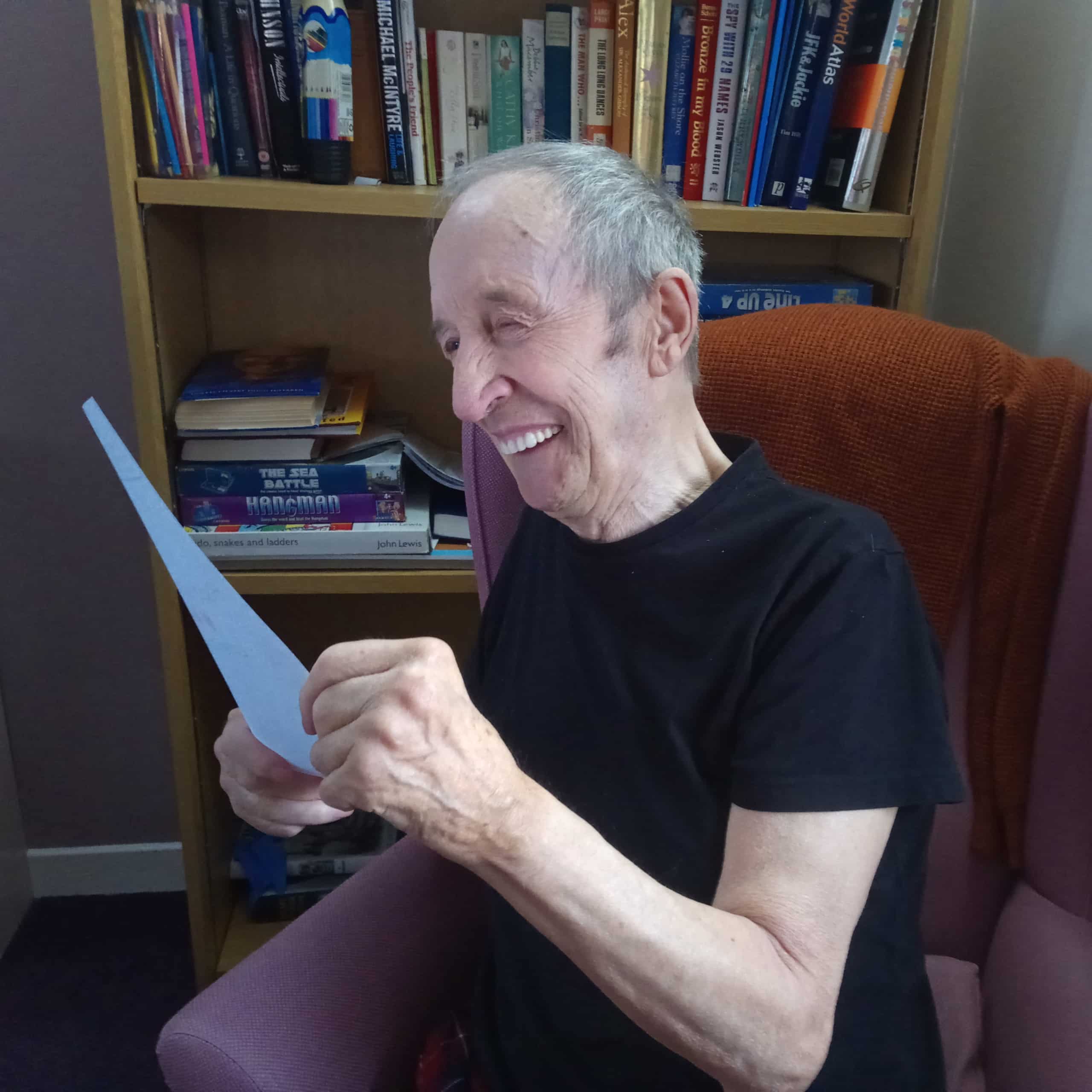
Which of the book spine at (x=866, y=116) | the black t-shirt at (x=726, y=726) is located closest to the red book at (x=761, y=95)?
the book spine at (x=866, y=116)

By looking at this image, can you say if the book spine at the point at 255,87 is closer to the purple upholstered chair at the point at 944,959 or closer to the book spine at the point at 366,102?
the book spine at the point at 366,102

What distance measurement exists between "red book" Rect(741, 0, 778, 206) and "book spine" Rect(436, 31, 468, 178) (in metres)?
0.41

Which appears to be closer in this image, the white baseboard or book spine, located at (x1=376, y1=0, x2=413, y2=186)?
book spine, located at (x1=376, y1=0, x2=413, y2=186)

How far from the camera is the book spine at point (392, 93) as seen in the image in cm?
127

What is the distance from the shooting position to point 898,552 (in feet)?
2.56

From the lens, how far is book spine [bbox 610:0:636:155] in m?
1.29

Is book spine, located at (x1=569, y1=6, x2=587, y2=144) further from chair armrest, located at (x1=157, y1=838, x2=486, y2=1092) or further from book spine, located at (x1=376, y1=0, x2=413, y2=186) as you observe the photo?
chair armrest, located at (x1=157, y1=838, x2=486, y2=1092)

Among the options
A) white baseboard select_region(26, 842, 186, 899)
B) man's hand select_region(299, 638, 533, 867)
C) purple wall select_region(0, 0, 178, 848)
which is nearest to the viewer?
man's hand select_region(299, 638, 533, 867)

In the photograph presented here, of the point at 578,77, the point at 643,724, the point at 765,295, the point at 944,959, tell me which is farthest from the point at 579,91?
the point at 944,959

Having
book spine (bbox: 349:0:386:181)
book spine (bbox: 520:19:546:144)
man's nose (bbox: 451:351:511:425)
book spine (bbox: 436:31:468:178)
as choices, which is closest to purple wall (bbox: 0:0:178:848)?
book spine (bbox: 349:0:386:181)

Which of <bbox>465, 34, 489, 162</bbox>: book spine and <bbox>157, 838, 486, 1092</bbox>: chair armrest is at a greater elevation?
<bbox>465, 34, 489, 162</bbox>: book spine

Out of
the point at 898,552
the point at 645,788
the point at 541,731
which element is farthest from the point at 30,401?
the point at 898,552

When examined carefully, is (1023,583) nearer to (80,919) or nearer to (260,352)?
(260,352)

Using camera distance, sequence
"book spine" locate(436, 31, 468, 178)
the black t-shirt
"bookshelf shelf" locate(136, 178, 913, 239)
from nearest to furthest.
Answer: the black t-shirt, "bookshelf shelf" locate(136, 178, 913, 239), "book spine" locate(436, 31, 468, 178)
